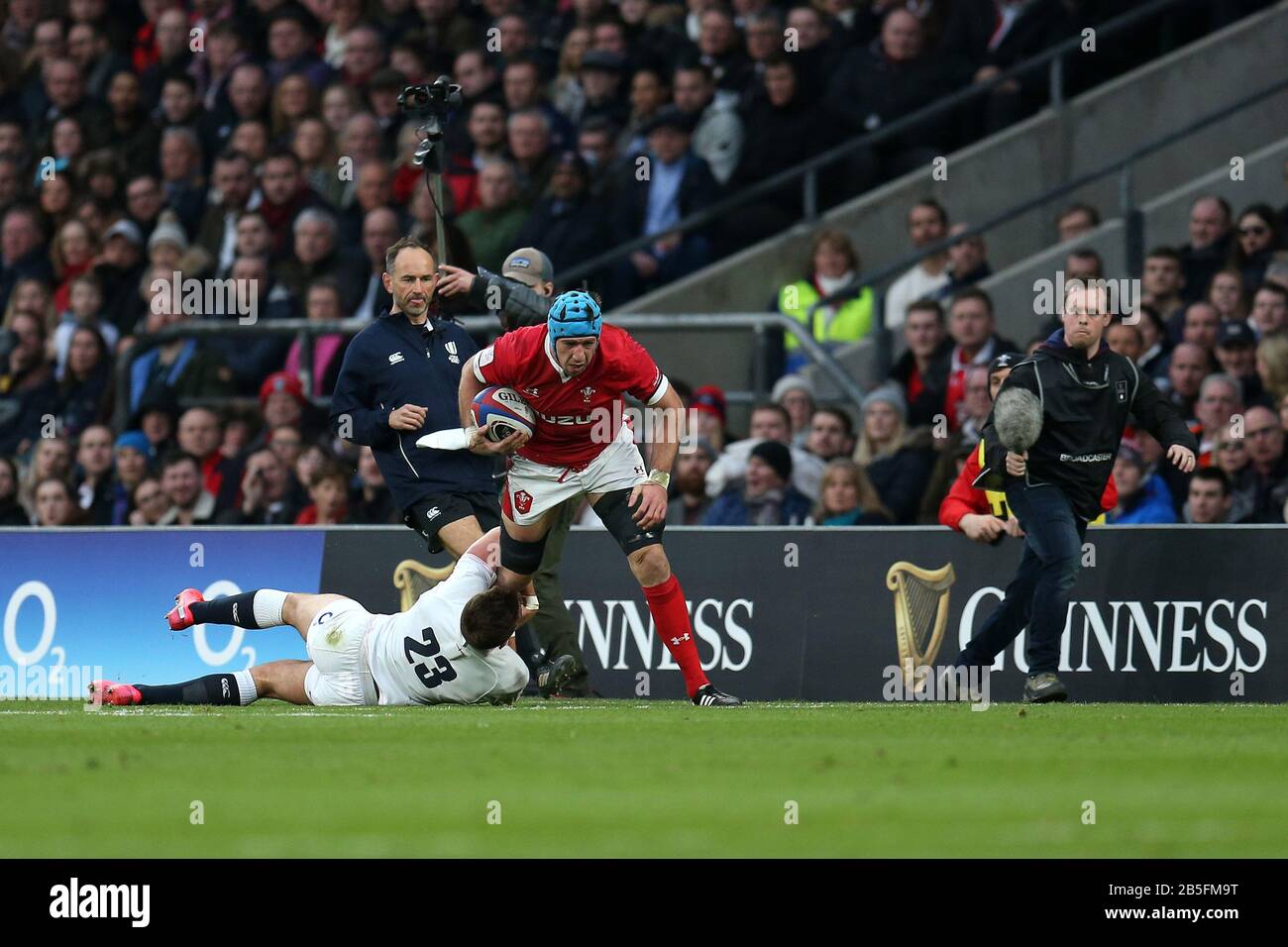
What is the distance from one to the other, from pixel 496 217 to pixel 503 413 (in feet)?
24.8

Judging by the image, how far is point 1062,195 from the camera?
17672 mm

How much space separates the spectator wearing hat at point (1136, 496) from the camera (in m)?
14.4

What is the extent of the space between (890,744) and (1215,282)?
23.0 ft

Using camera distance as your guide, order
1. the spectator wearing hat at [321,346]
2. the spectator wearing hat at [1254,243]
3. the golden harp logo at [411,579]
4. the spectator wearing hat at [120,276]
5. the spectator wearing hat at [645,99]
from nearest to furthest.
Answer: the golden harp logo at [411,579] < the spectator wearing hat at [1254,243] < the spectator wearing hat at [321,346] < the spectator wearing hat at [645,99] < the spectator wearing hat at [120,276]

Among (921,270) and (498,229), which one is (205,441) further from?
(921,270)

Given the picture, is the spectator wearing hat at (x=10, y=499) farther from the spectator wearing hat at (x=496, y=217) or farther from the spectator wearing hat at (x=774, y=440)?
the spectator wearing hat at (x=774, y=440)

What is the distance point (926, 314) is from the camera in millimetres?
16281

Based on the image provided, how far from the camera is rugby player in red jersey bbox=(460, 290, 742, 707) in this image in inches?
458

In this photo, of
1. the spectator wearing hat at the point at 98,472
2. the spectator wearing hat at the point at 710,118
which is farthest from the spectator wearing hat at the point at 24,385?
the spectator wearing hat at the point at 710,118

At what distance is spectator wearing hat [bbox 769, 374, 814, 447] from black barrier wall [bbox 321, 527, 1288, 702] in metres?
2.63

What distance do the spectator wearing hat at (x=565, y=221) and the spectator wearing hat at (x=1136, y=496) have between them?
235 inches

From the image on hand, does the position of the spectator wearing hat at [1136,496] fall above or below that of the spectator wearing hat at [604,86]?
below

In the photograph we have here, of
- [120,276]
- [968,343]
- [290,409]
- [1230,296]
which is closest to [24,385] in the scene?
[120,276]

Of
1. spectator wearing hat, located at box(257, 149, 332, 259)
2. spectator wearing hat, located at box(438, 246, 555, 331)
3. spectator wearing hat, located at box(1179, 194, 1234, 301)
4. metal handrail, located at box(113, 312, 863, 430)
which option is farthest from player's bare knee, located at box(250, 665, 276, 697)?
spectator wearing hat, located at box(257, 149, 332, 259)
